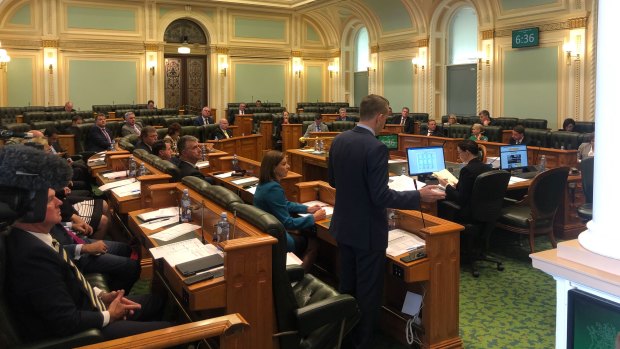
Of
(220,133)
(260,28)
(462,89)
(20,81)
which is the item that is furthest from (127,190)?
(260,28)

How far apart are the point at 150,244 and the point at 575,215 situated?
193 inches

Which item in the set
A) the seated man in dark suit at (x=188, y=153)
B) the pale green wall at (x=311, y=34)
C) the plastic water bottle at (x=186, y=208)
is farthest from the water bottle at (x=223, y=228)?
the pale green wall at (x=311, y=34)

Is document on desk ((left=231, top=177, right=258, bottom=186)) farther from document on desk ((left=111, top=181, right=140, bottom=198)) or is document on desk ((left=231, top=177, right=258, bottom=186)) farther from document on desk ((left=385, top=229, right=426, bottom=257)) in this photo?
document on desk ((left=385, top=229, right=426, bottom=257))

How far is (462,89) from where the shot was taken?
15.2 metres

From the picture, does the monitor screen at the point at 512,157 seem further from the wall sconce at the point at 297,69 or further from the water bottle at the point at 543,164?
the wall sconce at the point at 297,69

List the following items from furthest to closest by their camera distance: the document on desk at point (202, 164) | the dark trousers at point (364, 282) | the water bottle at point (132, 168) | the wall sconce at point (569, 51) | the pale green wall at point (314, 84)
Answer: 1. the pale green wall at point (314, 84)
2. the wall sconce at point (569, 51)
3. the document on desk at point (202, 164)
4. the water bottle at point (132, 168)
5. the dark trousers at point (364, 282)

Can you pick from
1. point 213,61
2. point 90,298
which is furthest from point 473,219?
point 213,61

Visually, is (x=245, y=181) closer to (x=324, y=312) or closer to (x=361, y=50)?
(x=324, y=312)

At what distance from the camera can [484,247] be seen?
18.2ft

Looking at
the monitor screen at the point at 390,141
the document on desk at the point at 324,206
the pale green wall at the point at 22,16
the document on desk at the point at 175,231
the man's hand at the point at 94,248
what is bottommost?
the man's hand at the point at 94,248

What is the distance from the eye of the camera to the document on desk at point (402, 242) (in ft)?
11.2

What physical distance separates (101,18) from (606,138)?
1717cm

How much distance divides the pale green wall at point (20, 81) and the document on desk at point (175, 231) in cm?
1447

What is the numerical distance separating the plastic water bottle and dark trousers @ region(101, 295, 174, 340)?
3.34ft
